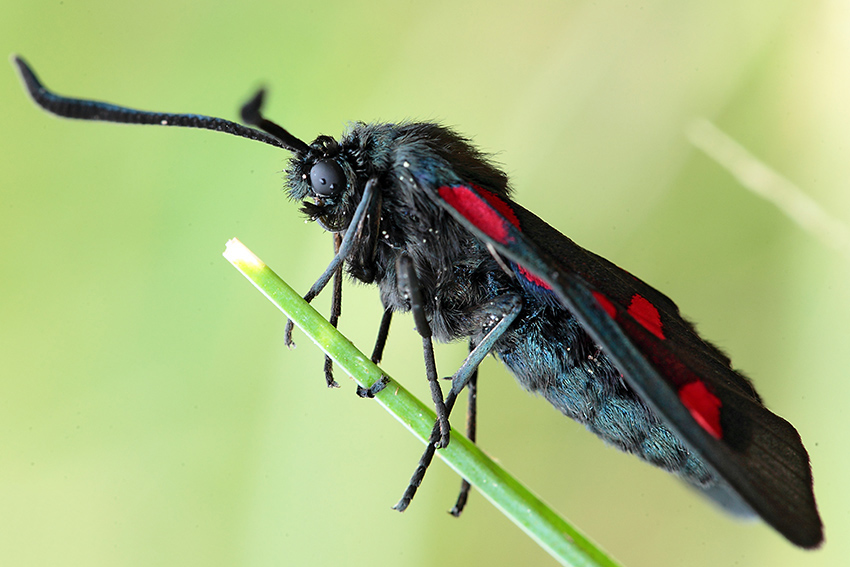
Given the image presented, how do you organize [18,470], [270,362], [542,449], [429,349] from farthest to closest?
[542,449] < [270,362] < [18,470] < [429,349]

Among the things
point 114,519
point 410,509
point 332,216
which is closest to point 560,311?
point 332,216

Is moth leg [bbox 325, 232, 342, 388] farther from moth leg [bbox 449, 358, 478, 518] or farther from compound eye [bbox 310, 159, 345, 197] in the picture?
moth leg [bbox 449, 358, 478, 518]

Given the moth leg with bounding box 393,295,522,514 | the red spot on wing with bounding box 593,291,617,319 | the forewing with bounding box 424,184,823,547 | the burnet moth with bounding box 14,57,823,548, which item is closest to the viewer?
the forewing with bounding box 424,184,823,547

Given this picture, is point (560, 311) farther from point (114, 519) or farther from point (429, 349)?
point (114, 519)

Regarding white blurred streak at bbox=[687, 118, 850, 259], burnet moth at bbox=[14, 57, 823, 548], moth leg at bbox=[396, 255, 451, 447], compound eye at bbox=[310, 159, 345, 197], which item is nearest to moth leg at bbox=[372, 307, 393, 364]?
burnet moth at bbox=[14, 57, 823, 548]

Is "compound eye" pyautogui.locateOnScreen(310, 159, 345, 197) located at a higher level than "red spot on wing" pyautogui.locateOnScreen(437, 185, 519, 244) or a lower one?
lower

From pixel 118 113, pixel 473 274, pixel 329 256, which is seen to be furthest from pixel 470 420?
pixel 118 113

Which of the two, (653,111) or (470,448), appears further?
(653,111)
